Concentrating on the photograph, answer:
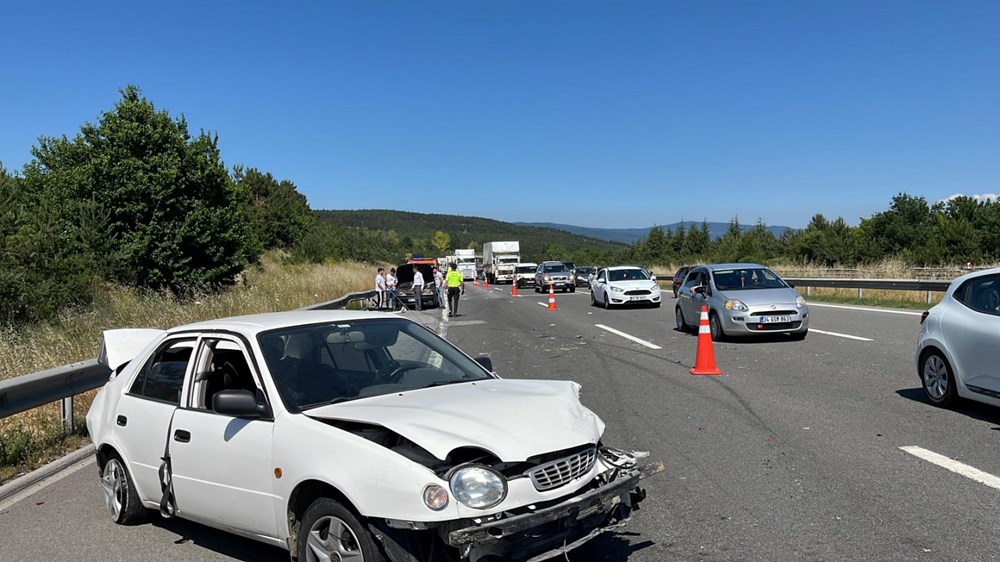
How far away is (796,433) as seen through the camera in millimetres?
7332

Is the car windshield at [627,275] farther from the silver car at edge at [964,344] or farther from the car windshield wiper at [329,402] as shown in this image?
the car windshield wiper at [329,402]

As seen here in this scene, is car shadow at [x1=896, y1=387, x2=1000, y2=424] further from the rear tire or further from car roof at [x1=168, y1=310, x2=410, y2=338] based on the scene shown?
the rear tire

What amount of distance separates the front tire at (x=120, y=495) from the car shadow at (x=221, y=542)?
0.63 feet

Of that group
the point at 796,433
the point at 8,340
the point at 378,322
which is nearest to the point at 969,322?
the point at 796,433

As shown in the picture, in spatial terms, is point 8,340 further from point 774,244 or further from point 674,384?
point 774,244

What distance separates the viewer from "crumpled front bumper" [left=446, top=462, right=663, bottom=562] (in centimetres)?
338

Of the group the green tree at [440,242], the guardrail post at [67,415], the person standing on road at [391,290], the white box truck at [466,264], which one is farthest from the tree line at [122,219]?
the green tree at [440,242]

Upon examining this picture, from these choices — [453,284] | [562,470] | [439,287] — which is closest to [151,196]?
[453,284]

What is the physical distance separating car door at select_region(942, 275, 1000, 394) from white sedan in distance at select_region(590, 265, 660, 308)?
740 inches

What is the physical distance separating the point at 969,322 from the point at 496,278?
62148 millimetres

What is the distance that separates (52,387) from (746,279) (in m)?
13.1

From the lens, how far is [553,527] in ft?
12.1

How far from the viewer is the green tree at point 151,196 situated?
74.0 ft

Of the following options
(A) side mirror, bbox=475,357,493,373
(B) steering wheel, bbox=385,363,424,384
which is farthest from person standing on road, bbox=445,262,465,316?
(B) steering wheel, bbox=385,363,424,384
